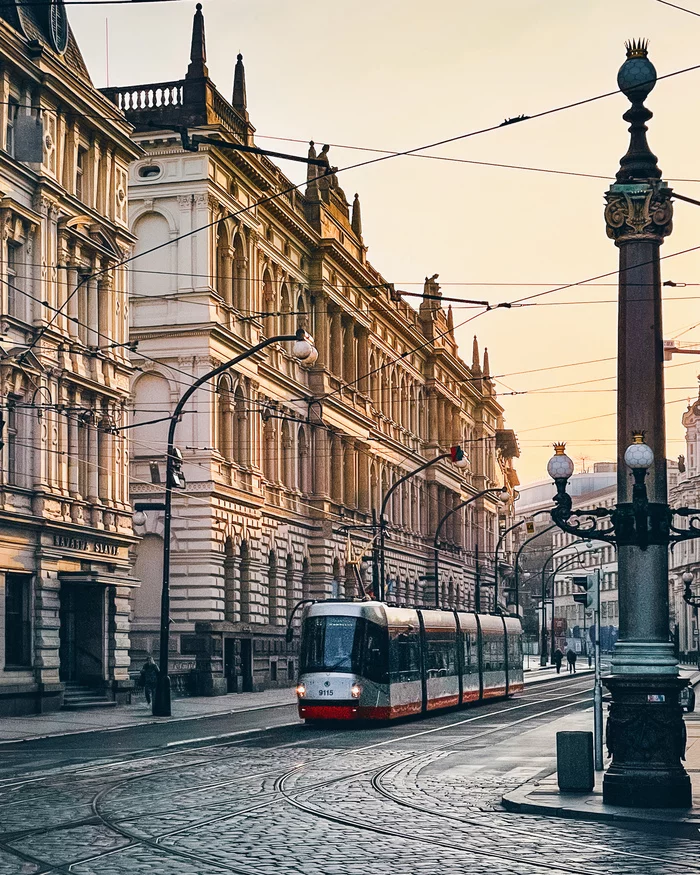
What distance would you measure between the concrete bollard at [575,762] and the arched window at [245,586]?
39.8 m

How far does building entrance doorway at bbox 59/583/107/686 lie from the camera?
1689 inches

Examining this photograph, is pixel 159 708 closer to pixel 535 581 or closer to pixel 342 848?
pixel 342 848

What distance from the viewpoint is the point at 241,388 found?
190ft

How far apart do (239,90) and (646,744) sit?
47057 mm

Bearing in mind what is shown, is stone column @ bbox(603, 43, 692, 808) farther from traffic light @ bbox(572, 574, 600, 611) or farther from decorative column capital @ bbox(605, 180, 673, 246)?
traffic light @ bbox(572, 574, 600, 611)

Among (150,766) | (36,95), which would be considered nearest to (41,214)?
(36,95)

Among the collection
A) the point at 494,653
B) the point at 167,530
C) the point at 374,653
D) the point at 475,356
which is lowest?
the point at 494,653

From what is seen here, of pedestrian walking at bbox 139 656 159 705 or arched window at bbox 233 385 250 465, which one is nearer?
pedestrian walking at bbox 139 656 159 705

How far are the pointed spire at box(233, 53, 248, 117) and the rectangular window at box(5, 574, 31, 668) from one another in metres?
25.9

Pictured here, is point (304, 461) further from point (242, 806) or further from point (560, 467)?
point (242, 806)

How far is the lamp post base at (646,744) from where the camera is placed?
16703mm

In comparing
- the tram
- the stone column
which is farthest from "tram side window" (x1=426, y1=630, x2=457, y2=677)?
the stone column

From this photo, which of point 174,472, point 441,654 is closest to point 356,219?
point 441,654

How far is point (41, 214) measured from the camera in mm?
40875
